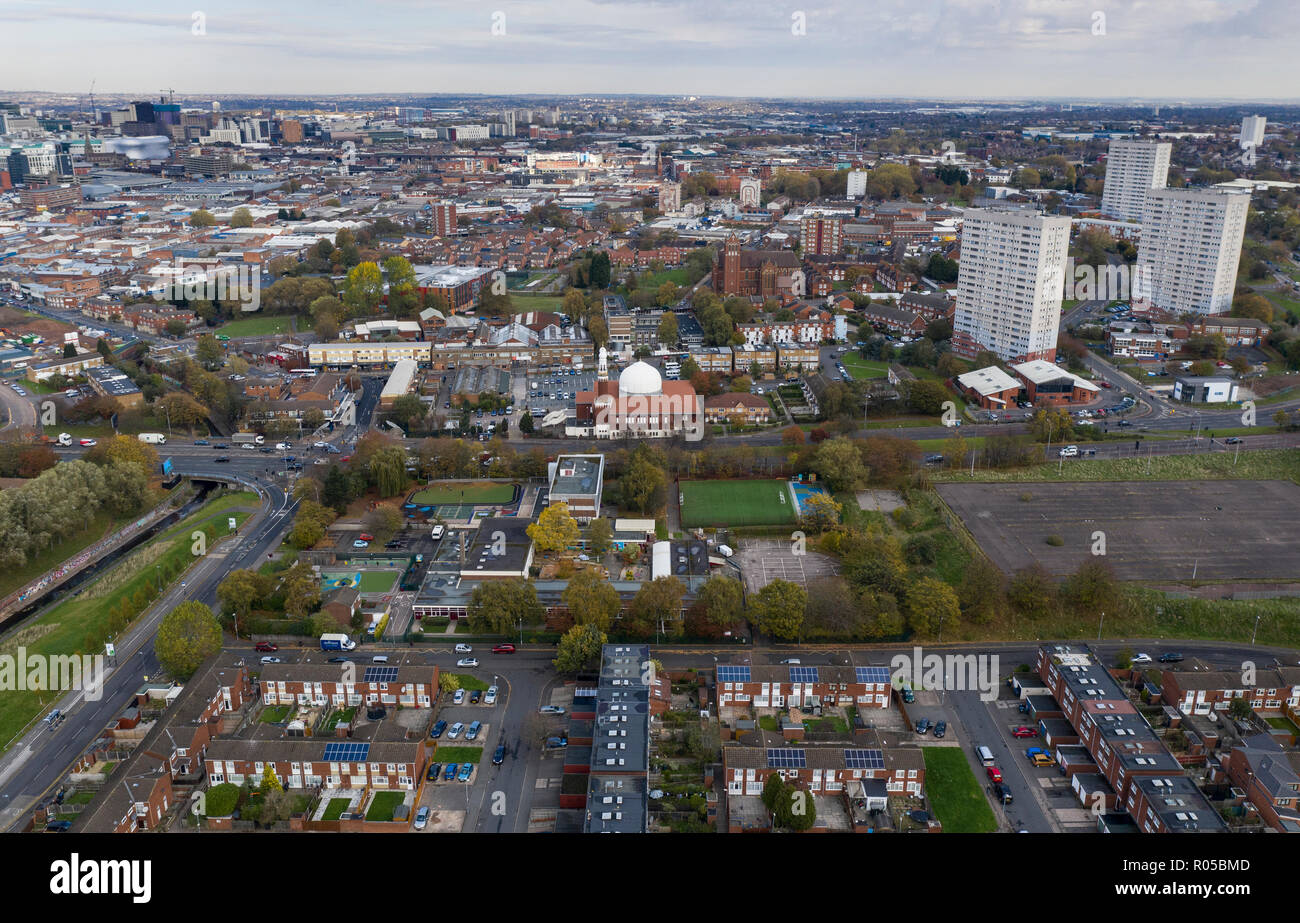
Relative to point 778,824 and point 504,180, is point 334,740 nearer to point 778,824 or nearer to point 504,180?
point 778,824

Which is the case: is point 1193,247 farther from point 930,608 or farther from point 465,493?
point 465,493

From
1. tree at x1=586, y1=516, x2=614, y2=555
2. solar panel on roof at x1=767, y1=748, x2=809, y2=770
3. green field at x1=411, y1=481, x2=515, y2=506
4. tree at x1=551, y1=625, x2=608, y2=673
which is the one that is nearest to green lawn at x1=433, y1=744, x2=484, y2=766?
tree at x1=551, y1=625, x2=608, y2=673

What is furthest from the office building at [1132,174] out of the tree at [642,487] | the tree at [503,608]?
the tree at [503,608]

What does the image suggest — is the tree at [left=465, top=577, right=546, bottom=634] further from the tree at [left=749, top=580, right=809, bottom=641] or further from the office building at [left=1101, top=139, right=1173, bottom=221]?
the office building at [left=1101, top=139, right=1173, bottom=221]

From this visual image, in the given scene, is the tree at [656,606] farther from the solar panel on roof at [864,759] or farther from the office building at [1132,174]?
the office building at [1132,174]

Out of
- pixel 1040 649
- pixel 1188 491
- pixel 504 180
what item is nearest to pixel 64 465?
pixel 1040 649

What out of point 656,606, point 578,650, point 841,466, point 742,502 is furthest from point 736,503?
point 578,650

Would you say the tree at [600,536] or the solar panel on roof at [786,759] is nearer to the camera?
the solar panel on roof at [786,759]
